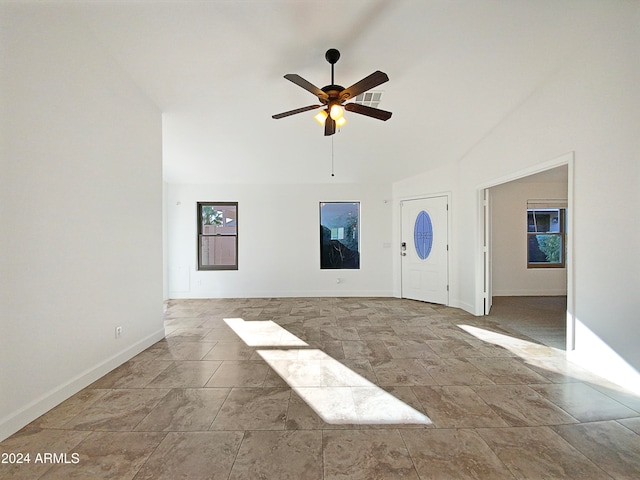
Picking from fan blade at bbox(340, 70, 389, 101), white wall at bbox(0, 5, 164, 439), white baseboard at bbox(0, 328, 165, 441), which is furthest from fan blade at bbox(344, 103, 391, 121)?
white baseboard at bbox(0, 328, 165, 441)

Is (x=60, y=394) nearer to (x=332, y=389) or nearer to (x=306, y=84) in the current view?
(x=332, y=389)

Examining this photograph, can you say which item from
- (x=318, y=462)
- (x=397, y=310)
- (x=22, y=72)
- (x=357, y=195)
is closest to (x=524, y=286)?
(x=397, y=310)

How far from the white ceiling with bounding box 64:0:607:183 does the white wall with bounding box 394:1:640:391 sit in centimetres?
22

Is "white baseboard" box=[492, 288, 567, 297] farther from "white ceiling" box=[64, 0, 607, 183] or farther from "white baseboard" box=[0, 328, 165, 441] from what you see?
"white baseboard" box=[0, 328, 165, 441]

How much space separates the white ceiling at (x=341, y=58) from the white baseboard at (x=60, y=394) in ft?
9.91

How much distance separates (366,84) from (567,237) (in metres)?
3.21

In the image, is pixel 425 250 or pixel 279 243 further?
pixel 279 243

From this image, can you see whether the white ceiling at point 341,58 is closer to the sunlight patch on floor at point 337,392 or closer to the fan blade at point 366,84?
the fan blade at point 366,84

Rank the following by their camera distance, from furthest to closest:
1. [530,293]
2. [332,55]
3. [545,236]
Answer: [545,236] → [530,293] → [332,55]

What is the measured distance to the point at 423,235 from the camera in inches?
227

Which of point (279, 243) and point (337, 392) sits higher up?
point (279, 243)

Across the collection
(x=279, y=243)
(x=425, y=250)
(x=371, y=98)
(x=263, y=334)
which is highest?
(x=371, y=98)

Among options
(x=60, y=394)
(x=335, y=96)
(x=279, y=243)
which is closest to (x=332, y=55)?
(x=335, y=96)

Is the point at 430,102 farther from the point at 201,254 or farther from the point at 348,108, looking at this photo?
the point at 201,254
